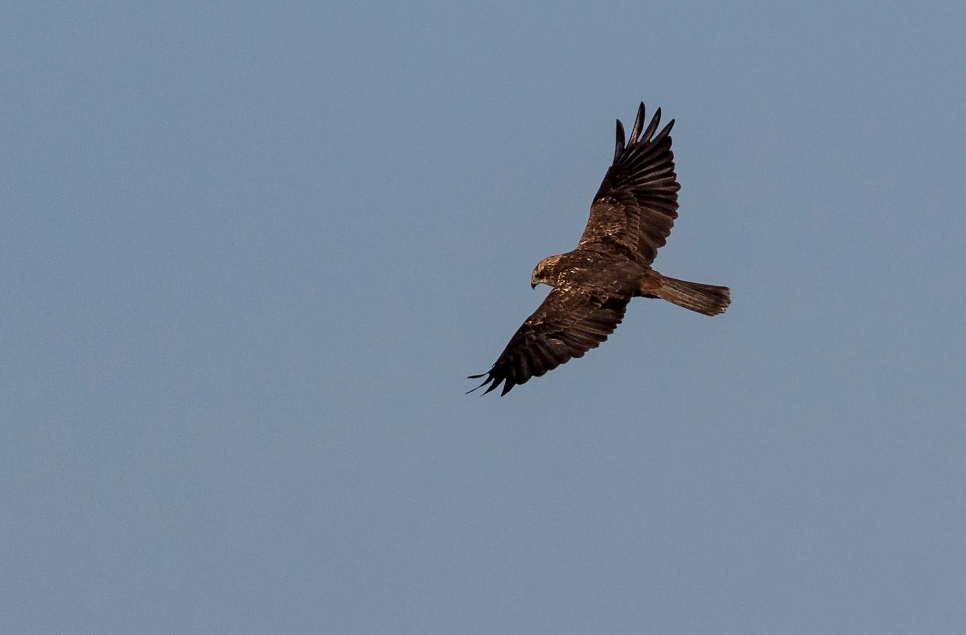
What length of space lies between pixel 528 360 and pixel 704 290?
97.5 inches

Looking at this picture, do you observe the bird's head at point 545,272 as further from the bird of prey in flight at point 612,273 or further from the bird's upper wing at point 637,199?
the bird's upper wing at point 637,199

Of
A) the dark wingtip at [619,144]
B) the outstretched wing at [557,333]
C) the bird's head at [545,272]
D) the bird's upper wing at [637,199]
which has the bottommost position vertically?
the outstretched wing at [557,333]

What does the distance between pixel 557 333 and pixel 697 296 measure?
184cm

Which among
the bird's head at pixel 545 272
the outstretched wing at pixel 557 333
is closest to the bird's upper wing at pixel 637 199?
the bird's head at pixel 545 272

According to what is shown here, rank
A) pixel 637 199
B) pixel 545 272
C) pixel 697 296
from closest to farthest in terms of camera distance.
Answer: pixel 697 296 < pixel 545 272 < pixel 637 199

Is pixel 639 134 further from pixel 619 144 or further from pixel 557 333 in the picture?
pixel 557 333

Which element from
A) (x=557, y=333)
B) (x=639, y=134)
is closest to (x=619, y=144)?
(x=639, y=134)

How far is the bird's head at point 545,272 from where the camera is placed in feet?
61.8

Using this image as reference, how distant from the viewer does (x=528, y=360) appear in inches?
672

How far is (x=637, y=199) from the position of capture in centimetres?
1988

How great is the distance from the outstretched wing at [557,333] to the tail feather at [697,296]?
50 cm

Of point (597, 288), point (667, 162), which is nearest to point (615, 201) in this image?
point (667, 162)

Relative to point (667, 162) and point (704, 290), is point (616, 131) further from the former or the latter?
point (704, 290)

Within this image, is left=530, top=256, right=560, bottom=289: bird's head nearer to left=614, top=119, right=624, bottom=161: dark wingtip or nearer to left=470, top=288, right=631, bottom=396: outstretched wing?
left=470, top=288, right=631, bottom=396: outstretched wing
